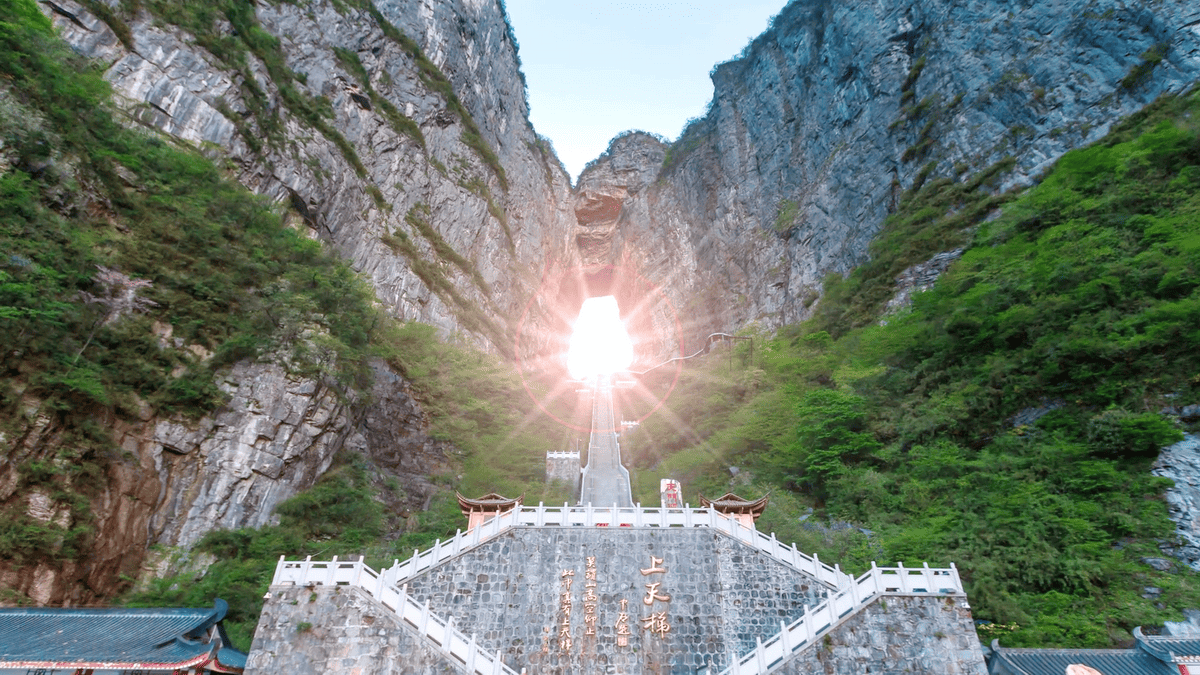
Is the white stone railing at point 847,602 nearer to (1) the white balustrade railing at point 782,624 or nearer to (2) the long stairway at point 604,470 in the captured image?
(1) the white balustrade railing at point 782,624

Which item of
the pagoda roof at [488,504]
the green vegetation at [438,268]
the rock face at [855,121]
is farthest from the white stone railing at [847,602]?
the green vegetation at [438,268]

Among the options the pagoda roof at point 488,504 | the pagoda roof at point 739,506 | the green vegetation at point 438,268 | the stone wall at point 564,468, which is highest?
the green vegetation at point 438,268

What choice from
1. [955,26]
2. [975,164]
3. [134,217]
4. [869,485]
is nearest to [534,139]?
[955,26]

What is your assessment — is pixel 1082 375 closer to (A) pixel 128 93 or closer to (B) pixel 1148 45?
(B) pixel 1148 45

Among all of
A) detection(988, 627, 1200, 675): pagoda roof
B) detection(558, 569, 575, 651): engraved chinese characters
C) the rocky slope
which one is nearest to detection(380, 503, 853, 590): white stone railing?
detection(558, 569, 575, 651): engraved chinese characters

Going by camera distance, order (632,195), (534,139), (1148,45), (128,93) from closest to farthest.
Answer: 1. (128,93)
2. (1148,45)
3. (534,139)
4. (632,195)

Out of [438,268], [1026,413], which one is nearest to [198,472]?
[438,268]

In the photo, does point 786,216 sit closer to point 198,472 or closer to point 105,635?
point 198,472
